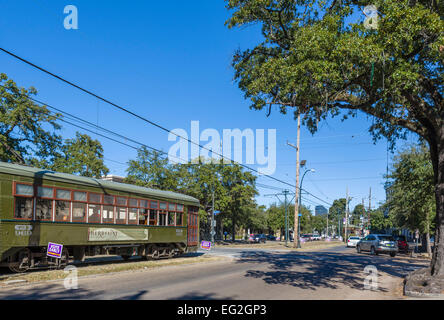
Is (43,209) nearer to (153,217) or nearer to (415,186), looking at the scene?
(153,217)

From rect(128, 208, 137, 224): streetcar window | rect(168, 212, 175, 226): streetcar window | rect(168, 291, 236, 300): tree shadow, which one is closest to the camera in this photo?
rect(168, 291, 236, 300): tree shadow

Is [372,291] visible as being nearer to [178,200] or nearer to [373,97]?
[373,97]

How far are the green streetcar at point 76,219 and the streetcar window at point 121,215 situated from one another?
45 millimetres

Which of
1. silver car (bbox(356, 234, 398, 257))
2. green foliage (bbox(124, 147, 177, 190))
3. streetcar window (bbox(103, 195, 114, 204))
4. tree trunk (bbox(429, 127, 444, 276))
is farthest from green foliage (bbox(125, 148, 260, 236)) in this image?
tree trunk (bbox(429, 127, 444, 276))

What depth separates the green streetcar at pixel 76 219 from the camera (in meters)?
12.8

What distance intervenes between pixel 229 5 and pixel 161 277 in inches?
412

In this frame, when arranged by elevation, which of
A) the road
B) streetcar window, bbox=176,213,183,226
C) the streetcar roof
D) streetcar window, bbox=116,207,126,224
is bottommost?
the road

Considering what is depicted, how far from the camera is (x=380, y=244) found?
31.9 meters

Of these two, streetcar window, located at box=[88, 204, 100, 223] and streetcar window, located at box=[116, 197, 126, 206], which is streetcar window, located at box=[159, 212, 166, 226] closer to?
streetcar window, located at box=[116, 197, 126, 206]

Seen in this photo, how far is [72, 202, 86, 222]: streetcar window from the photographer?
14.9 m

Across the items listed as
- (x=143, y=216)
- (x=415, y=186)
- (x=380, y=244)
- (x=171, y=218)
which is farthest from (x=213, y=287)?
(x=380, y=244)

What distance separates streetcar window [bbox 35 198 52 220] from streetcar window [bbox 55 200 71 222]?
35 cm

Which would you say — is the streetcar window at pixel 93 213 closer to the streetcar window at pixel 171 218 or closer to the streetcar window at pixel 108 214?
the streetcar window at pixel 108 214

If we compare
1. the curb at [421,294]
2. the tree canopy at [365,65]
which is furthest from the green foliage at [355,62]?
the curb at [421,294]
